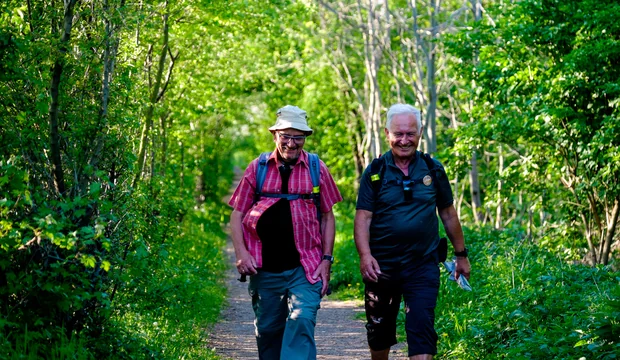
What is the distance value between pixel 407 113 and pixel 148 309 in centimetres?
357

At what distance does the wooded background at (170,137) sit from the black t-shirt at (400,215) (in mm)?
1324

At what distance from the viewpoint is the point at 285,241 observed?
18.3 ft

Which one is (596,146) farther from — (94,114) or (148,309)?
(94,114)

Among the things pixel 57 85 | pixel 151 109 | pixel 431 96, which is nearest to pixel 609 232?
pixel 151 109

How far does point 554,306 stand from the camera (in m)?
7.20

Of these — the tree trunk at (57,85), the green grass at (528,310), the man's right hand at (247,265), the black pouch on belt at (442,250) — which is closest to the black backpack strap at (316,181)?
the man's right hand at (247,265)

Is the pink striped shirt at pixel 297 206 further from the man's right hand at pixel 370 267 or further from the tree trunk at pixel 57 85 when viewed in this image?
the tree trunk at pixel 57 85

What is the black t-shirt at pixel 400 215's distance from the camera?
569 centimetres

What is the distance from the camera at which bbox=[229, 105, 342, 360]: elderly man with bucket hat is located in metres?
5.53

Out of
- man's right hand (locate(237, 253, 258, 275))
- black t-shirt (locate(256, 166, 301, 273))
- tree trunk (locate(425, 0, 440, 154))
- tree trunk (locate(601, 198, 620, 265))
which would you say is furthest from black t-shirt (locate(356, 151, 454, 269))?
tree trunk (locate(425, 0, 440, 154))

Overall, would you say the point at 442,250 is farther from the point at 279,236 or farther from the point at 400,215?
the point at 279,236

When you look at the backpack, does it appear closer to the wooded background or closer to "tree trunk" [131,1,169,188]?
the wooded background

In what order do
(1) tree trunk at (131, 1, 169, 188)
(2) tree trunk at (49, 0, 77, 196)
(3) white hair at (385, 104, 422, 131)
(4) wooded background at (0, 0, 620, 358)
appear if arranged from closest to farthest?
(4) wooded background at (0, 0, 620, 358) < (2) tree trunk at (49, 0, 77, 196) < (3) white hair at (385, 104, 422, 131) < (1) tree trunk at (131, 1, 169, 188)

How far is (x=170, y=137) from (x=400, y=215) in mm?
11576
